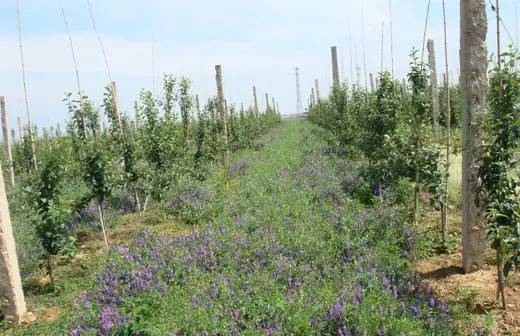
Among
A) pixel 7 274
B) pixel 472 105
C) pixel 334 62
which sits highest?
pixel 334 62

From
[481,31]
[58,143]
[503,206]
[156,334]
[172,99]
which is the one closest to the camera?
[156,334]

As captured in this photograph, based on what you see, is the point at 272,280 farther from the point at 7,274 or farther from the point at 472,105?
the point at 7,274

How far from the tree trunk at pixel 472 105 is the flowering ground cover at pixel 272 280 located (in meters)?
0.95

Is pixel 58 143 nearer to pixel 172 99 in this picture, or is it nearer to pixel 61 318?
pixel 61 318

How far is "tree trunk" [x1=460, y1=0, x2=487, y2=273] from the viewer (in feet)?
18.4

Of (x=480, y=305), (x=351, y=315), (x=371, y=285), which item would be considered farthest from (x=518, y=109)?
(x=351, y=315)

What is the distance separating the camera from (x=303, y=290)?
5.41 meters

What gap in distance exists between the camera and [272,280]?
5.70 meters

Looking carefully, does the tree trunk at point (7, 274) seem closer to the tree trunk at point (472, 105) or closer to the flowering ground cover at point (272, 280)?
the flowering ground cover at point (272, 280)

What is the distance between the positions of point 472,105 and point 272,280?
10.9 ft

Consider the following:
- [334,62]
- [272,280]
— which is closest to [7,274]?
[272,280]

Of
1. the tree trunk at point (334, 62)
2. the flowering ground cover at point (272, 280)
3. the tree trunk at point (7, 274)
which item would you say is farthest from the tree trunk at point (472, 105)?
the tree trunk at point (334, 62)

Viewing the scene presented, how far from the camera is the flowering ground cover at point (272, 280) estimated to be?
4633mm

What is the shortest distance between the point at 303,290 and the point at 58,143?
483cm
